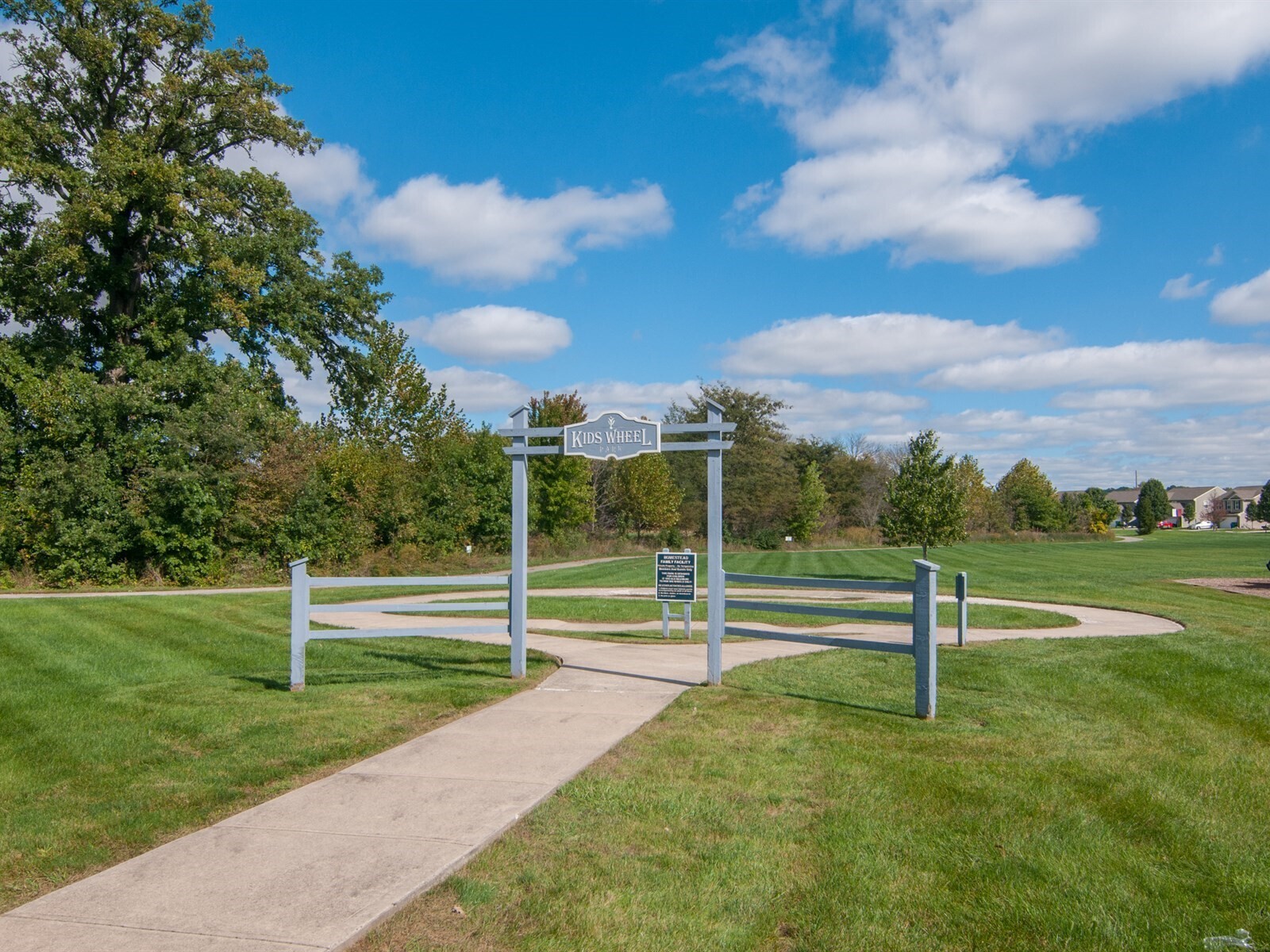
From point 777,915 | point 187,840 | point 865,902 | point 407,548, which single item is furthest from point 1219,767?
point 407,548

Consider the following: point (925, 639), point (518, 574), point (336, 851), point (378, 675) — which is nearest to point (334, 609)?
point (378, 675)

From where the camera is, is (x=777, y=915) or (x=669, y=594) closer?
(x=777, y=915)

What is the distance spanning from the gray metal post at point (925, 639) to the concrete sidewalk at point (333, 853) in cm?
245

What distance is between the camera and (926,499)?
28.9 metres

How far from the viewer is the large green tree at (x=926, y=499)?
94.9 ft

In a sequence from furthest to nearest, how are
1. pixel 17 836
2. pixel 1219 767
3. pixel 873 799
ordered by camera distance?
pixel 1219 767
pixel 873 799
pixel 17 836

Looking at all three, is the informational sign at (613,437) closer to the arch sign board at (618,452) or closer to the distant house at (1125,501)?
the arch sign board at (618,452)

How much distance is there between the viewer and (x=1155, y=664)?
1093 centimetres

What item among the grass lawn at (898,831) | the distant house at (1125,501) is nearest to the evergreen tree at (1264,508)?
the distant house at (1125,501)

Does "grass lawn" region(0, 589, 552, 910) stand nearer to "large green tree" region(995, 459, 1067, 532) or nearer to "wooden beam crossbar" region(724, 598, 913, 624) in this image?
"wooden beam crossbar" region(724, 598, 913, 624)

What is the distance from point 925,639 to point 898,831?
3.20m

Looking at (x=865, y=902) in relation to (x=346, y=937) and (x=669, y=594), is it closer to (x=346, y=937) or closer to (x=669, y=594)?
(x=346, y=937)

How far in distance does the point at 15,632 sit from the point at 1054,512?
7124 centimetres

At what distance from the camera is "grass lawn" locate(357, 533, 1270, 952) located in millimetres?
4055
